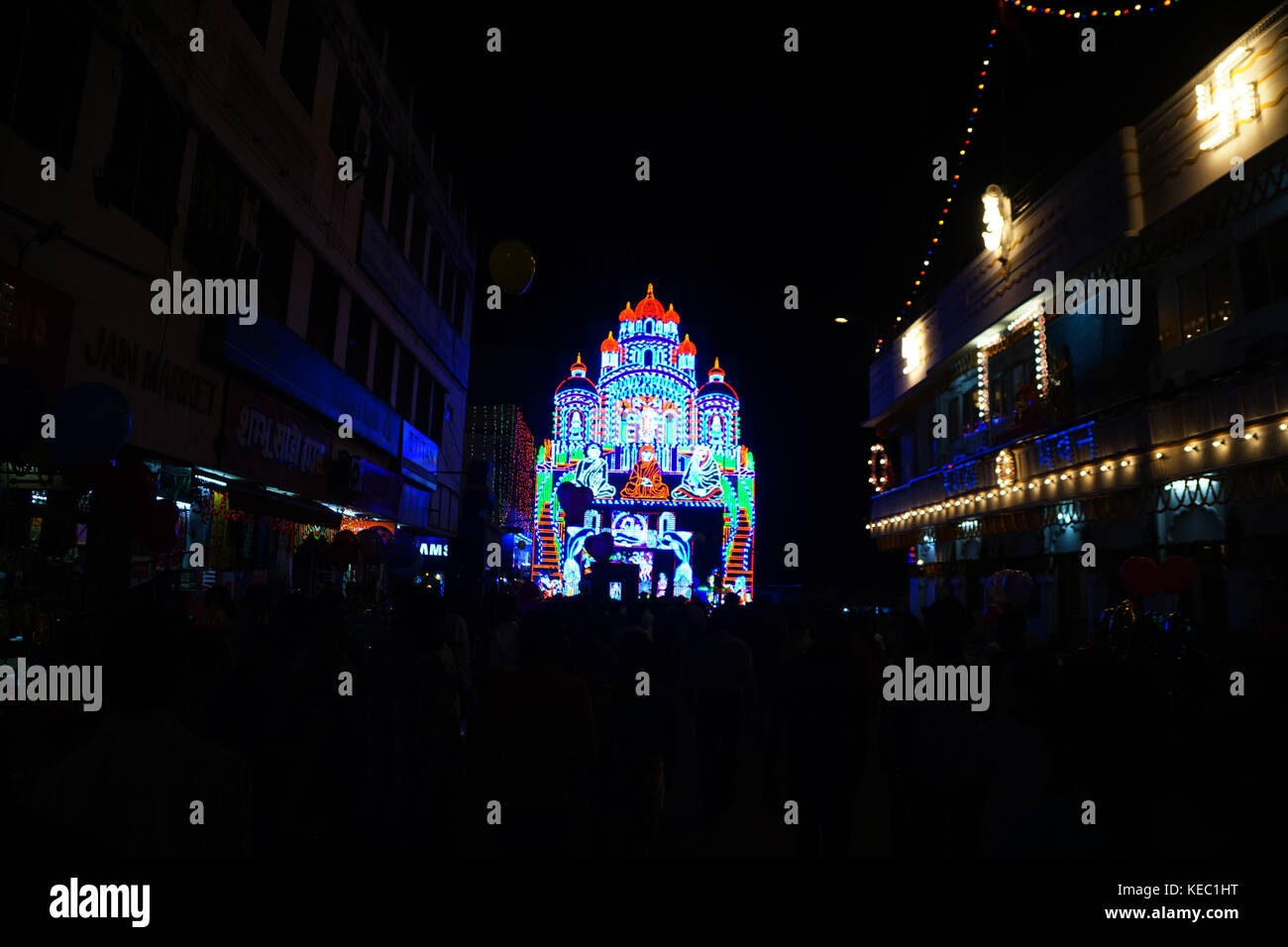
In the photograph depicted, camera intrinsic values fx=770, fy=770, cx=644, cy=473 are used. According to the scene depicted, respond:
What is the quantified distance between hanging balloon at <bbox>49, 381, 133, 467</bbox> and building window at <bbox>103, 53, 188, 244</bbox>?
15.9 ft

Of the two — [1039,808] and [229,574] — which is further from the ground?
[229,574]

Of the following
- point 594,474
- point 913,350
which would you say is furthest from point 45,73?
point 594,474

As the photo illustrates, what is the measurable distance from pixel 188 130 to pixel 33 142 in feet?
9.90

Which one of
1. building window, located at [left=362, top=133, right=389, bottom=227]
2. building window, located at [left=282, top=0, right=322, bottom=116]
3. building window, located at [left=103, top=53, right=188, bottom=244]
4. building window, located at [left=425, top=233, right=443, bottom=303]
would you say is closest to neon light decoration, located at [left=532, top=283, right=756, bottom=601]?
building window, located at [left=425, top=233, right=443, bottom=303]

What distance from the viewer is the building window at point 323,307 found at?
15.9 m

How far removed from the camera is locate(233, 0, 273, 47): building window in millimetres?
12102

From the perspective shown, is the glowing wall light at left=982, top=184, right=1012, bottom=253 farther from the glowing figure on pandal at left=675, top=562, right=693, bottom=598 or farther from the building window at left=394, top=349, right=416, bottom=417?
the glowing figure on pandal at left=675, top=562, right=693, bottom=598

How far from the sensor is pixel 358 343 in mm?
18656

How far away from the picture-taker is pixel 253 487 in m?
13.1

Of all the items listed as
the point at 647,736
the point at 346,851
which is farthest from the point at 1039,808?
the point at 346,851

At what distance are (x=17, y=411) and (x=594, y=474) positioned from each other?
3379 centimetres

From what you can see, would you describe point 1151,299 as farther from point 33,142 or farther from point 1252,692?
point 33,142

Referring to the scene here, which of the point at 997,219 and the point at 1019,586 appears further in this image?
the point at 997,219

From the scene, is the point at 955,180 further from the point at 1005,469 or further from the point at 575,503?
the point at 575,503
